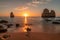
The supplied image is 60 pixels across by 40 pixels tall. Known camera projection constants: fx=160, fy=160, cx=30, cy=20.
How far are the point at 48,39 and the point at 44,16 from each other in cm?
6660

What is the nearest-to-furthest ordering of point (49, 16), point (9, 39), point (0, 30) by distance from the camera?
point (9, 39), point (0, 30), point (49, 16)

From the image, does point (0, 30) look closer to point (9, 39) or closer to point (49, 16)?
point (9, 39)

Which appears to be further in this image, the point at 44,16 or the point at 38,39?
the point at 44,16

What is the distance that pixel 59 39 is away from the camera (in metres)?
15.6

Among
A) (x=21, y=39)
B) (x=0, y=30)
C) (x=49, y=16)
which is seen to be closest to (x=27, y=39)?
(x=21, y=39)

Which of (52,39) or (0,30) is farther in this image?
(0,30)

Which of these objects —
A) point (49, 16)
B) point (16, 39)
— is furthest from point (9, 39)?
point (49, 16)

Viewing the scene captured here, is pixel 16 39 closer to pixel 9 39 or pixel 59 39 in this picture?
pixel 9 39

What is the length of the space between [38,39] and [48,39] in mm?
988

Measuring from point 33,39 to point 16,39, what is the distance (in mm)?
1647

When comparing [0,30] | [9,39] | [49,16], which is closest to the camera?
Answer: [9,39]

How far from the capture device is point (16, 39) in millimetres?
15438

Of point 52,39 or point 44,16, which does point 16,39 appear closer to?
point 52,39

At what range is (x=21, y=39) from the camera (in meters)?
15.5
